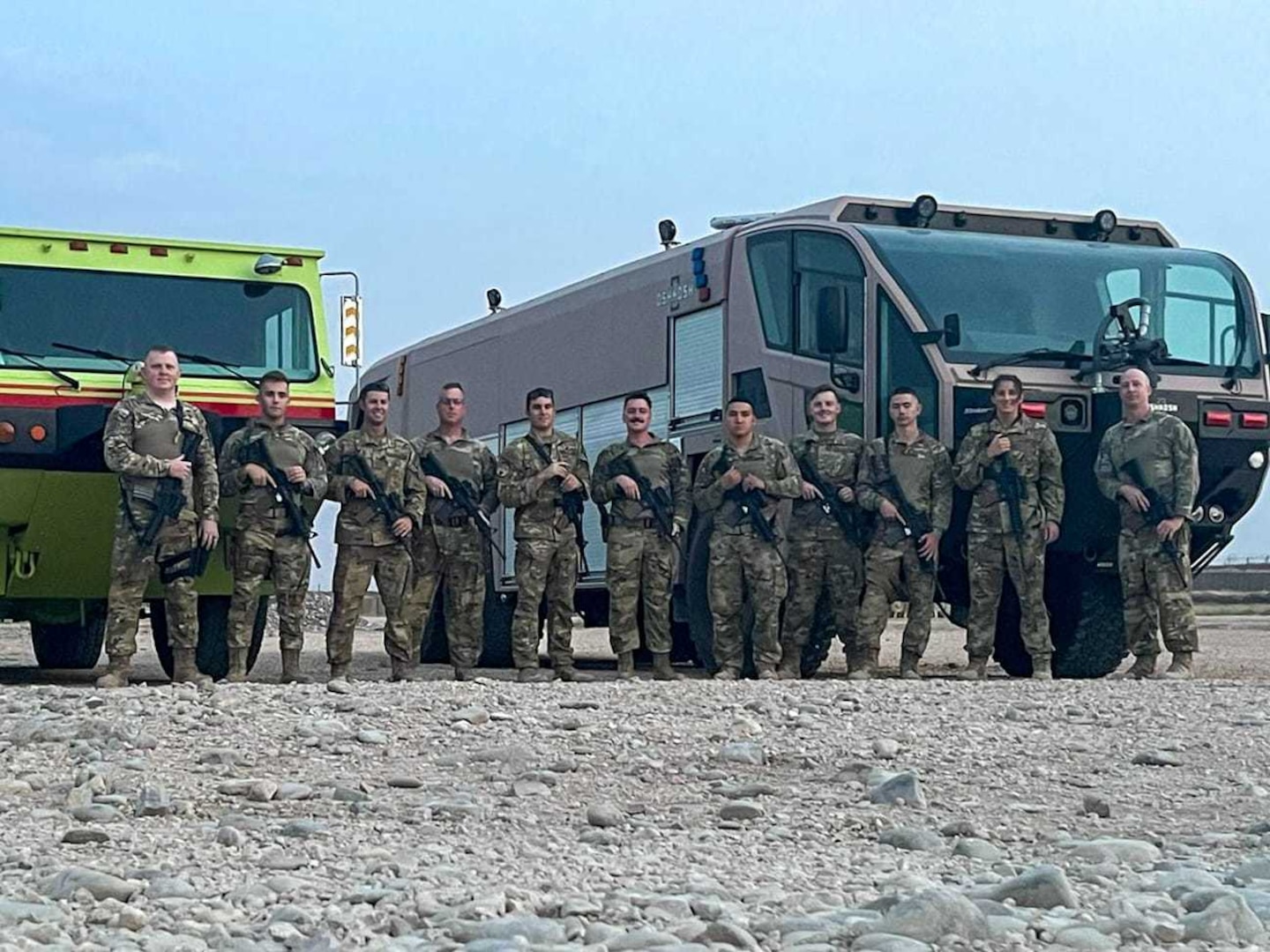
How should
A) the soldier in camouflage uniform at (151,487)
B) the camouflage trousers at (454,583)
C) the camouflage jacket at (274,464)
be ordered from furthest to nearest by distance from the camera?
1. the camouflage trousers at (454,583)
2. the camouflage jacket at (274,464)
3. the soldier in camouflage uniform at (151,487)

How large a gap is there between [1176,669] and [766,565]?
2.44 meters

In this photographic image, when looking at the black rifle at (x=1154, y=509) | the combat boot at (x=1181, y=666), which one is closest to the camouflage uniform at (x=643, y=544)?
the black rifle at (x=1154, y=509)

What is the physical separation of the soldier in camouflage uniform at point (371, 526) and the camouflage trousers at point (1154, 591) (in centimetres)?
406

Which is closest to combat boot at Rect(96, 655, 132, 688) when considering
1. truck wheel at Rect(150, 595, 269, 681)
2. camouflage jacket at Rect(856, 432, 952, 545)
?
truck wheel at Rect(150, 595, 269, 681)

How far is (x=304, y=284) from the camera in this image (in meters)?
13.0

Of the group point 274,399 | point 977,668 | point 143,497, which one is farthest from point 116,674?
point 977,668

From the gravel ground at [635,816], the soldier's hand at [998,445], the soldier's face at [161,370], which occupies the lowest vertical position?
the gravel ground at [635,816]

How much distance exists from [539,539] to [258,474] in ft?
5.65

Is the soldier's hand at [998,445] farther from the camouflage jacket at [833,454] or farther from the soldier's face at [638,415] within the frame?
the soldier's face at [638,415]

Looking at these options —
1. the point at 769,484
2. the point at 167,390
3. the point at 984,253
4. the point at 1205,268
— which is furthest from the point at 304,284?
the point at 1205,268

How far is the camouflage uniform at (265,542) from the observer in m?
11.5

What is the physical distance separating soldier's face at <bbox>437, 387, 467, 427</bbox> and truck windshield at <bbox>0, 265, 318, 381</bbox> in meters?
0.99

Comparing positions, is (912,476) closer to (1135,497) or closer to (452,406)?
(1135,497)

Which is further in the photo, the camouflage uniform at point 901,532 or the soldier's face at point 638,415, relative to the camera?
the soldier's face at point 638,415
